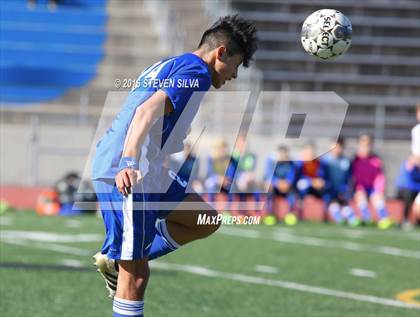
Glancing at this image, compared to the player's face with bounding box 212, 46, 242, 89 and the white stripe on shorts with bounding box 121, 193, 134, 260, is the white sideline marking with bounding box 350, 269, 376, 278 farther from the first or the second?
the white stripe on shorts with bounding box 121, 193, 134, 260

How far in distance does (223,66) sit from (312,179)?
11.1 meters

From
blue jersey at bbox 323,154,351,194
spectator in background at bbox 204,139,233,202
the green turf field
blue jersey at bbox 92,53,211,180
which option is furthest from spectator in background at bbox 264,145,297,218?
blue jersey at bbox 92,53,211,180

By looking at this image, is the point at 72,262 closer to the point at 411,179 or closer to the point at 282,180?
the point at 282,180

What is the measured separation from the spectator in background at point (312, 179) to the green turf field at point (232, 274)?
258 centimetres

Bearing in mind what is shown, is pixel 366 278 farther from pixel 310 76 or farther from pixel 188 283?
pixel 310 76

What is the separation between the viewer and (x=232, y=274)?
8.38m

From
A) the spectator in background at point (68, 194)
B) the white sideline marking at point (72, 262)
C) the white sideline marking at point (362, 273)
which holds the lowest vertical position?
the spectator in background at point (68, 194)

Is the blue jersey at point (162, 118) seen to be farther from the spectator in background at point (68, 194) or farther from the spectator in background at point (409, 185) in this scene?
the spectator in background at point (409, 185)

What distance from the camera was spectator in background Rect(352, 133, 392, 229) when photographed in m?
15.4

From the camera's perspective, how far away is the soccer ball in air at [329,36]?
17.4ft

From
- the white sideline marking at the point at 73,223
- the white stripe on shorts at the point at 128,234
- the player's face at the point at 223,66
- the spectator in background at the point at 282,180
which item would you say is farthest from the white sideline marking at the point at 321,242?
the white stripe on shorts at the point at 128,234

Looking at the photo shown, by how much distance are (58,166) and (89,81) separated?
13.2ft

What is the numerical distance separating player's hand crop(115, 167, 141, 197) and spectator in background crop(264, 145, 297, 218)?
10.9 m

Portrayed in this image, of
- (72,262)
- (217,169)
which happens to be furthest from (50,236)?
(217,169)
